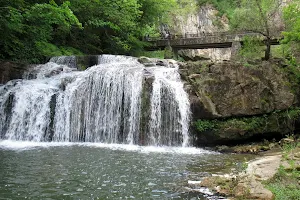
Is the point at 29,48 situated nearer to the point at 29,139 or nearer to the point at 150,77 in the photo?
the point at 29,139

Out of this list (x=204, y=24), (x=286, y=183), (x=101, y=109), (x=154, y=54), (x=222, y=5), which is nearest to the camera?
(x=286, y=183)

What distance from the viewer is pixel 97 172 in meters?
7.66

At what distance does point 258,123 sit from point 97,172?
30.1 ft

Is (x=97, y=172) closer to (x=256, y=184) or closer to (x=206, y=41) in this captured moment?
(x=256, y=184)

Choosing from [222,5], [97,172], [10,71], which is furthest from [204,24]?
[97,172]

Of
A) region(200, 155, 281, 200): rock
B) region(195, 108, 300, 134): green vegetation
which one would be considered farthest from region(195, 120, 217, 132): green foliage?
region(200, 155, 281, 200): rock

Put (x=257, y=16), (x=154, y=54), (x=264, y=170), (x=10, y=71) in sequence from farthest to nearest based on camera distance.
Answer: (x=154, y=54), (x=257, y=16), (x=10, y=71), (x=264, y=170)

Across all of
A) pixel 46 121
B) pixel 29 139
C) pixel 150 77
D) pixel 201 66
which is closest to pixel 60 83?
pixel 46 121

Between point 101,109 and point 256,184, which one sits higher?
point 101,109

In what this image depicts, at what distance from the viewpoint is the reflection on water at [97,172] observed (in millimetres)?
Result: 6070

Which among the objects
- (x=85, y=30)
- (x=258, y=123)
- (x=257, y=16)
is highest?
(x=85, y=30)

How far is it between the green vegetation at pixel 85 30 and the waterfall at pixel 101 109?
122 inches

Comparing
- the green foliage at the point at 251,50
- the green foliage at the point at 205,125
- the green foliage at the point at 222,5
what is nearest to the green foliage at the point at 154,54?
the green foliage at the point at 251,50

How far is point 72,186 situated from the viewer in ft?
21.2
